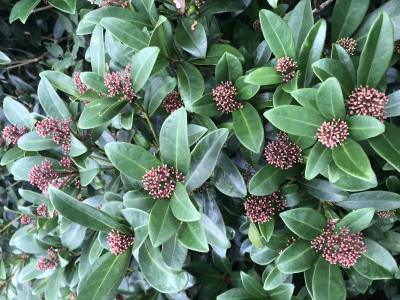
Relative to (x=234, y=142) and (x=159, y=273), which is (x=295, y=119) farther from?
(x=159, y=273)

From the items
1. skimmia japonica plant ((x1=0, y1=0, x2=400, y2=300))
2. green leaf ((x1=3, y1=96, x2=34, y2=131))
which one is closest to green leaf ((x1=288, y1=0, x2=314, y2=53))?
skimmia japonica plant ((x1=0, y1=0, x2=400, y2=300))

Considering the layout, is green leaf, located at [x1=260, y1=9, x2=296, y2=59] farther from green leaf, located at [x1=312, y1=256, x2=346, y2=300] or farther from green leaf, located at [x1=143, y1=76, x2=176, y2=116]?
green leaf, located at [x1=312, y1=256, x2=346, y2=300]

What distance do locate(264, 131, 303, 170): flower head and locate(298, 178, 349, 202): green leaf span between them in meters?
0.12

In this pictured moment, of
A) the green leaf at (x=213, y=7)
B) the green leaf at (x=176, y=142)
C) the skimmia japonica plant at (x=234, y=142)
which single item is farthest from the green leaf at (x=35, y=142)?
the green leaf at (x=213, y=7)

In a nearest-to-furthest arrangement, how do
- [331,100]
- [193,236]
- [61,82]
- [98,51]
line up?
[331,100], [193,236], [98,51], [61,82]

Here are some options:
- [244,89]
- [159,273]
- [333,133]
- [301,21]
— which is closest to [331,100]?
[333,133]

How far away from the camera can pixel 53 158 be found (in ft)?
4.91

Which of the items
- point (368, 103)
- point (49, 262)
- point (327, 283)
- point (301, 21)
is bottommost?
point (49, 262)

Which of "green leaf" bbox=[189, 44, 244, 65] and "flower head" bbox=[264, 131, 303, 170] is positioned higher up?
"green leaf" bbox=[189, 44, 244, 65]

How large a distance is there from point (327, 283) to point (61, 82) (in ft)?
4.31

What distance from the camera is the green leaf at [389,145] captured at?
968 mm

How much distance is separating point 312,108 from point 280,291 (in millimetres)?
860

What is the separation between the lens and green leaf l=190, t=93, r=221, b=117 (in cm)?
116

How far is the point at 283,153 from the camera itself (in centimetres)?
117
